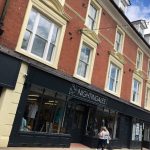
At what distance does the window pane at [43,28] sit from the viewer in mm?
13289

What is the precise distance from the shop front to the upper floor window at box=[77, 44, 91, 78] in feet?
3.45

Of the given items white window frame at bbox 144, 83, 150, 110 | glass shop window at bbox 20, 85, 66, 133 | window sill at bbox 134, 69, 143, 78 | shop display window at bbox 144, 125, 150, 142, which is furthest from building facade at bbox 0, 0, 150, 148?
shop display window at bbox 144, 125, 150, 142

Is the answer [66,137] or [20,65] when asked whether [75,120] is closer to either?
[66,137]

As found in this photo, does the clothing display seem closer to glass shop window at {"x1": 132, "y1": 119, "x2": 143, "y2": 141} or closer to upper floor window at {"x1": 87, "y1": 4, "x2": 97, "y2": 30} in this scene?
upper floor window at {"x1": 87, "y1": 4, "x2": 97, "y2": 30}

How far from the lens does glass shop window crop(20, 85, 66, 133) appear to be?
12.9 meters

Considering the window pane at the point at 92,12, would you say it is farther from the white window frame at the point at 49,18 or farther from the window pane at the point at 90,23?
the white window frame at the point at 49,18

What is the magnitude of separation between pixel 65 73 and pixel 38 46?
2367 mm

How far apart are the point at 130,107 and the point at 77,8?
10096mm

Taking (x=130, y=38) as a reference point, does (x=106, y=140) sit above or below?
below

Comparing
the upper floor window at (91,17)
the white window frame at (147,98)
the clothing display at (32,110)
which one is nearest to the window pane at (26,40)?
the clothing display at (32,110)

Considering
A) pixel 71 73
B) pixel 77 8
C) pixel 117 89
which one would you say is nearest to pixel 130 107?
pixel 117 89

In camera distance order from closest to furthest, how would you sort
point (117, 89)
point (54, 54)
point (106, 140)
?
1. point (54, 54)
2. point (106, 140)
3. point (117, 89)

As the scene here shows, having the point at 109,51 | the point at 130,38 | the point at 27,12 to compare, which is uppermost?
the point at 130,38

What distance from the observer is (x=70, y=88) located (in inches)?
Answer: 580
